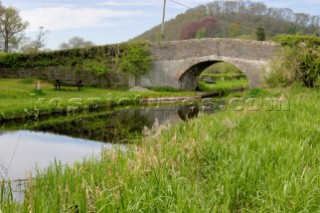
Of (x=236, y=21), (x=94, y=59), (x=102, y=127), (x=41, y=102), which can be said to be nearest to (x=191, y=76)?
(x=94, y=59)

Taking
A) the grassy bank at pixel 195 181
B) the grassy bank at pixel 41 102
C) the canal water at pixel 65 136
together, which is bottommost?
the canal water at pixel 65 136

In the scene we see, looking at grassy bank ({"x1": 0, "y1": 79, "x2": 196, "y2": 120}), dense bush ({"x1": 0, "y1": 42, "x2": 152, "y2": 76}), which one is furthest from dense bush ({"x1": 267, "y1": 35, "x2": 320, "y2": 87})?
dense bush ({"x1": 0, "y1": 42, "x2": 152, "y2": 76})

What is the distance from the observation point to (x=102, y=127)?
1305 cm

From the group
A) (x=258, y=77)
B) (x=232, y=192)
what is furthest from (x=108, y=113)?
(x=232, y=192)

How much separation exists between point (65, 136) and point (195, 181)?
24.8 feet

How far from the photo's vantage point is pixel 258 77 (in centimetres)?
2381

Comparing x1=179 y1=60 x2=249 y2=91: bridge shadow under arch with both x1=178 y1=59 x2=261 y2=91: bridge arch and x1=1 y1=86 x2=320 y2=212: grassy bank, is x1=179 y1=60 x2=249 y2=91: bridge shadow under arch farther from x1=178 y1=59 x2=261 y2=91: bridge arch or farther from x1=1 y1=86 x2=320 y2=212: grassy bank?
x1=1 y1=86 x2=320 y2=212: grassy bank

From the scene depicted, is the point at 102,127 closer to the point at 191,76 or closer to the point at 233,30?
the point at 191,76

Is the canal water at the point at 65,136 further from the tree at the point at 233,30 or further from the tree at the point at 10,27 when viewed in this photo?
the tree at the point at 233,30

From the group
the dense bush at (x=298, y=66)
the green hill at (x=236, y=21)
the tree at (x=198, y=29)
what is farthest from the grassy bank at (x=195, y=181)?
the tree at (x=198, y=29)

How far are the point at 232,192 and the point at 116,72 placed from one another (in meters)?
23.8

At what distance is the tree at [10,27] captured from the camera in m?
38.3

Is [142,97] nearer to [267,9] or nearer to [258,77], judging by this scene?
[258,77]

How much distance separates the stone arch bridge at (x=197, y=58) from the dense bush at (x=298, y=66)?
9.46ft
